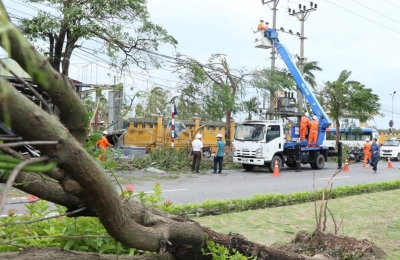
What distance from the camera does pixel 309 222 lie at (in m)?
7.01

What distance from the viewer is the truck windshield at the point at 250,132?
1731 centimetres

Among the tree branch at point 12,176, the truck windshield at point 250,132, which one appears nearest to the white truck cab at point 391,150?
the truck windshield at point 250,132

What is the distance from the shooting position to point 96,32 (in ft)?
48.5

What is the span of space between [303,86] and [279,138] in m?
3.68

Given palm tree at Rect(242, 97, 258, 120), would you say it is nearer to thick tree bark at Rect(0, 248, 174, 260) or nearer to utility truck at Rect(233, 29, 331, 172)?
utility truck at Rect(233, 29, 331, 172)

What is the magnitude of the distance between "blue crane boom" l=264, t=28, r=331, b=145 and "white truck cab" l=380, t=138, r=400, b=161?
1281cm

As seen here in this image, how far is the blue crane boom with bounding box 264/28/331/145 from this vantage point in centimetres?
1983

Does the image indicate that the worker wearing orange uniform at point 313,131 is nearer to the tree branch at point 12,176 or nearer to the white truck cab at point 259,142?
the white truck cab at point 259,142

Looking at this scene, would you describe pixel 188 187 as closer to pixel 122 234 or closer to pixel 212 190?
pixel 212 190

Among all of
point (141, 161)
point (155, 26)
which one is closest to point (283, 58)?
point (155, 26)

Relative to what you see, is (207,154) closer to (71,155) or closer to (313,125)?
(313,125)

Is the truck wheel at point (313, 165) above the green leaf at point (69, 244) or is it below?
below

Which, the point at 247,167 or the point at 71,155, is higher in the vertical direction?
the point at 71,155

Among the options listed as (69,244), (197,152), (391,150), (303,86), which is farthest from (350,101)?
(69,244)
